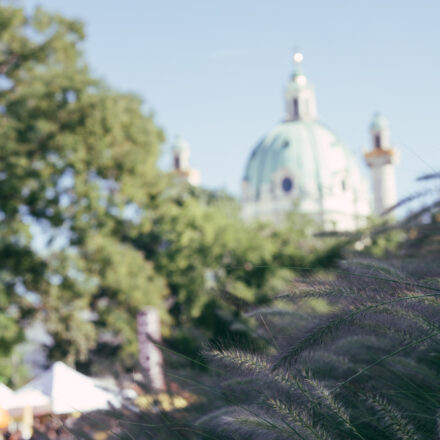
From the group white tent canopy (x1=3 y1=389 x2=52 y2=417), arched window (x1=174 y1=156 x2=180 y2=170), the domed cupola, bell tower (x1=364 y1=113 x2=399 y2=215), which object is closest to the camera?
white tent canopy (x1=3 y1=389 x2=52 y2=417)

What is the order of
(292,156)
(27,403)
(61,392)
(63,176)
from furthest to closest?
(292,156) < (63,176) < (27,403) < (61,392)

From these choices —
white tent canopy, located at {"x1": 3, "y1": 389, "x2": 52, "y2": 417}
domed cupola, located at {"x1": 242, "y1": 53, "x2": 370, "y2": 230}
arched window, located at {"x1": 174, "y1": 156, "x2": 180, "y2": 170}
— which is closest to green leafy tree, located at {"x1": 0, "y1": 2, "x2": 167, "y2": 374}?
white tent canopy, located at {"x1": 3, "y1": 389, "x2": 52, "y2": 417}

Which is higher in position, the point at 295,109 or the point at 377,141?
the point at 295,109

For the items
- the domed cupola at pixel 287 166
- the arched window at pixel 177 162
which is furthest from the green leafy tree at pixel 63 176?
the arched window at pixel 177 162

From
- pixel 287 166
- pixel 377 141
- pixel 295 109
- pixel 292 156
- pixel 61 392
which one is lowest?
pixel 287 166

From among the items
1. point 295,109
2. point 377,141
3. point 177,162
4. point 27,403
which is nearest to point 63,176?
point 27,403

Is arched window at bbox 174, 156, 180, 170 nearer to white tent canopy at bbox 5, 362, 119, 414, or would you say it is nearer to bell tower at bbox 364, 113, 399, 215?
bell tower at bbox 364, 113, 399, 215

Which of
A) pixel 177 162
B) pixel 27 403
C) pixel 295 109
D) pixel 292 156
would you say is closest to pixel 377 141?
pixel 295 109

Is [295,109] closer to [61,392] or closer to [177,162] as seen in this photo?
[177,162]

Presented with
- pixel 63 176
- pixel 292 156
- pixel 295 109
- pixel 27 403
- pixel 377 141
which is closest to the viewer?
pixel 27 403

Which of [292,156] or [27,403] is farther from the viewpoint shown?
[292,156]

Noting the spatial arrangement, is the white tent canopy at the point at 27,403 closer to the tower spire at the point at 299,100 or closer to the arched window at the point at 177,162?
the tower spire at the point at 299,100

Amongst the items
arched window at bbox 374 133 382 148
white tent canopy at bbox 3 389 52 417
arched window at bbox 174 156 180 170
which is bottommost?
arched window at bbox 174 156 180 170

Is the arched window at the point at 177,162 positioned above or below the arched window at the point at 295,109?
below
